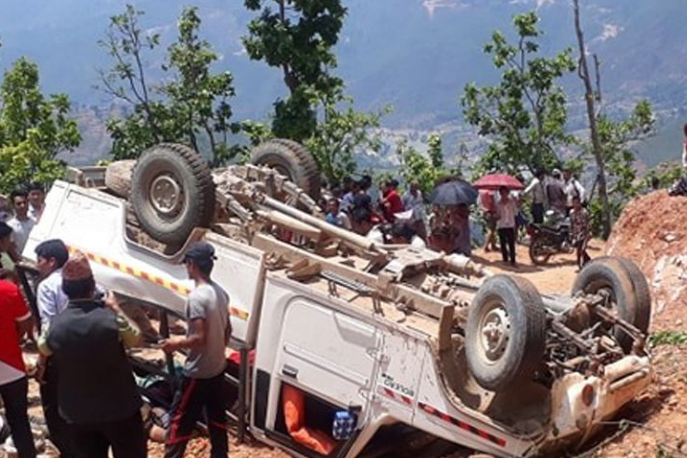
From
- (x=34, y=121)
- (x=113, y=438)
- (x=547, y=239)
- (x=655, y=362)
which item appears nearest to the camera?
(x=113, y=438)

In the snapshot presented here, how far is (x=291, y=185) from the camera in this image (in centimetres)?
777

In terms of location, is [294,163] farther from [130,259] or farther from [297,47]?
[297,47]

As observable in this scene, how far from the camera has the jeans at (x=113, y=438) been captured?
4688mm

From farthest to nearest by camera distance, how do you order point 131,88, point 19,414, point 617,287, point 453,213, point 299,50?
point 131,88
point 299,50
point 453,213
point 617,287
point 19,414

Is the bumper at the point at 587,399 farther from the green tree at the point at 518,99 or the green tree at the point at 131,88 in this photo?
the green tree at the point at 131,88

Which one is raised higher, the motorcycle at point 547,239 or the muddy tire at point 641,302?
the muddy tire at point 641,302

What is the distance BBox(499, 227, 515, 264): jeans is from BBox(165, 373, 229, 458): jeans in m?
9.01

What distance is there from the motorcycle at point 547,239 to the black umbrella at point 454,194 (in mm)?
3203

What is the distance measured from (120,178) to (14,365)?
2.59 meters

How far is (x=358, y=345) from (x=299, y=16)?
15.7 metres

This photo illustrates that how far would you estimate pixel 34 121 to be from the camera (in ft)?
75.7

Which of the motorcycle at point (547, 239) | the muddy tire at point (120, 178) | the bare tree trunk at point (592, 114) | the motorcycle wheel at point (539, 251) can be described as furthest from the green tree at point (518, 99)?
the muddy tire at point (120, 178)

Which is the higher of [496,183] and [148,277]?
[496,183]

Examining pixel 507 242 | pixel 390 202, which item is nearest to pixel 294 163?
pixel 390 202
